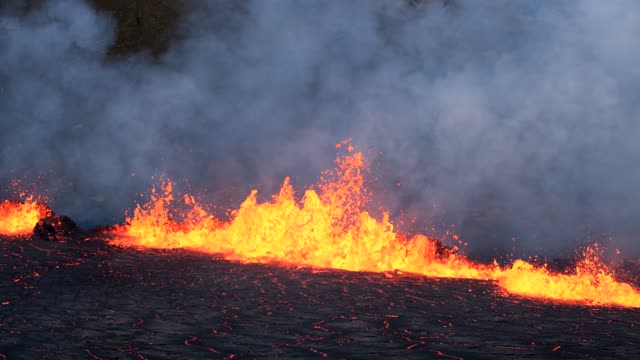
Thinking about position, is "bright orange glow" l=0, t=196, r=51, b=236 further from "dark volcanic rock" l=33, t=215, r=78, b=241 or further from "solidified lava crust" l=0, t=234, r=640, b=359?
"solidified lava crust" l=0, t=234, r=640, b=359

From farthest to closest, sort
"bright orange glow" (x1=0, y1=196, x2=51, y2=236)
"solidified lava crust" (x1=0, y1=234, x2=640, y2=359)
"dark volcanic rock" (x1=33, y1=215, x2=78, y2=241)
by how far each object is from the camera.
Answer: "bright orange glow" (x1=0, y1=196, x2=51, y2=236) < "dark volcanic rock" (x1=33, y1=215, x2=78, y2=241) < "solidified lava crust" (x1=0, y1=234, x2=640, y2=359)

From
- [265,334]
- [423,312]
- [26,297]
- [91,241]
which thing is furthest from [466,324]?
[91,241]

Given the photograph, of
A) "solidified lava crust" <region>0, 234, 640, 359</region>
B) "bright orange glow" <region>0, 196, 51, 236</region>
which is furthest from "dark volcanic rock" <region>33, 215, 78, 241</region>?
"solidified lava crust" <region>0, 234, 640, 359</region>

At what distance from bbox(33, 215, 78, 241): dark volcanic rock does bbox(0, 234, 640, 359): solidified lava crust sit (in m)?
3.66

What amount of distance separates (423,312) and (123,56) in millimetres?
39895

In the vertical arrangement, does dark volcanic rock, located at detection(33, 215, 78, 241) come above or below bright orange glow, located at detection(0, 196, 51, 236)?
below

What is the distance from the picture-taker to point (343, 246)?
69.1ft

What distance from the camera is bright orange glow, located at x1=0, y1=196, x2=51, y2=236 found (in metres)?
24.5

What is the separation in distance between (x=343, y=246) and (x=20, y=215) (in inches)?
578

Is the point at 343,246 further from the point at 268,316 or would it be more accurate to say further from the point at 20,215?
the point at 20,215

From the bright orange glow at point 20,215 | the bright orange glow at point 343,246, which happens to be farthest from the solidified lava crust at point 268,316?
the bright orange glow at point 20,215

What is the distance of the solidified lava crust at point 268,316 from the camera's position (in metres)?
10.6

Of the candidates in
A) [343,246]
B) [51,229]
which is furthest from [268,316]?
[51,229]

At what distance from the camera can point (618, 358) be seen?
11.0 metres
